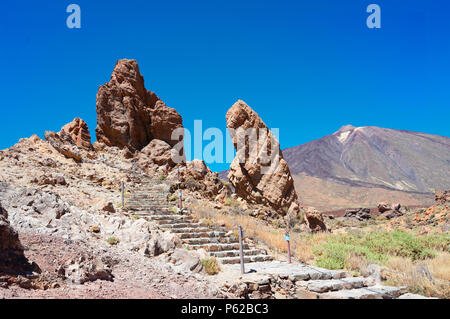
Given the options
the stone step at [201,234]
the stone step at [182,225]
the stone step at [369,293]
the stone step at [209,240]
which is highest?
the stone step at [182,225]

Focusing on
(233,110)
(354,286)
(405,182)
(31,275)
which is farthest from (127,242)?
(405,182)

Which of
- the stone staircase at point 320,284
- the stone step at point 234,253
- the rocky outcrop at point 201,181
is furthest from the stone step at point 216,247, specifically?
the rocky outcrop at point 201,181

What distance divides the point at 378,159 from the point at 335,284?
149 m

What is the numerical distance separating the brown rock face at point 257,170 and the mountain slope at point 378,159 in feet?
302

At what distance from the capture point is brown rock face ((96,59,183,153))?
20.8m

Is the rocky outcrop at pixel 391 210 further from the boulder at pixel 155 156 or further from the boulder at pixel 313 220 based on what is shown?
the boulder at pixel 155 156

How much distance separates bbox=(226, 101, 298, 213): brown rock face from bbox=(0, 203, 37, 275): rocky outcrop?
12.7 meters

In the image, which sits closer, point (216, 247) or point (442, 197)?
point (216, 247)

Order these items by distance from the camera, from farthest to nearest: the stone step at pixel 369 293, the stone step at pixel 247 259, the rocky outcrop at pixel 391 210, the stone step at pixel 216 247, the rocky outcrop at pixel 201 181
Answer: the rocky outcrop at pixel 391 210
the rocky outcrop at pixel 201 181
the stone step at pixel 216 247
the stone step at pixel 247 259
the stone step at pixel 369 293

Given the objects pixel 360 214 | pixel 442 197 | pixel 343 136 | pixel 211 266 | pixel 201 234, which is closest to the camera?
pixel 211 266

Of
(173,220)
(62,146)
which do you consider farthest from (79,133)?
(173,220)

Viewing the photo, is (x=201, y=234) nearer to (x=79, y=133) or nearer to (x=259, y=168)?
(x=259, y=168)

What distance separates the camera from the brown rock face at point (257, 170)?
16.6 m

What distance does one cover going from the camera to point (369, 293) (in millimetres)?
5961
